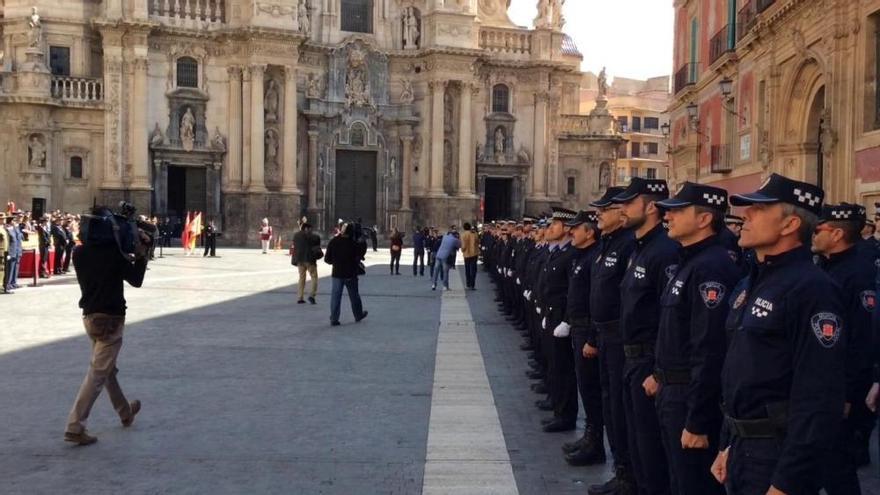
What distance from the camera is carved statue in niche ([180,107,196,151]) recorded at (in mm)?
41781

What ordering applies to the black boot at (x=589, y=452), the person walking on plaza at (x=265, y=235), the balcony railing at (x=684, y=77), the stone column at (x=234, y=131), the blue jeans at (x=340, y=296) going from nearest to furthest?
the black boot at (x=589, y=452), the blue jeans at (x=340, y=296), the balcony railing at (x=684, y=77), the person walking on plaza at (x=265, y=235), the stone column at (x=234, y=131)

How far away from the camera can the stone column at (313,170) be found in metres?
44.2

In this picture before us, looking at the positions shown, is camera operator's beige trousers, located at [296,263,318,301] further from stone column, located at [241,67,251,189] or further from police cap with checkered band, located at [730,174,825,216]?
stone column, located at [241,67,251,189]

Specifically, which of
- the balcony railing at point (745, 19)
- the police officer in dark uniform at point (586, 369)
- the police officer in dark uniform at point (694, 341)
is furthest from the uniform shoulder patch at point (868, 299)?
the balcony railing at point (745, 19)

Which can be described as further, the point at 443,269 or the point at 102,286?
the point at 443,269

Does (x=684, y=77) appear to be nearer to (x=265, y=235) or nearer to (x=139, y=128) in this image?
(x=265, y=235)

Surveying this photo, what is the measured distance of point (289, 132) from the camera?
42.6 m

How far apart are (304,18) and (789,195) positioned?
42034mm

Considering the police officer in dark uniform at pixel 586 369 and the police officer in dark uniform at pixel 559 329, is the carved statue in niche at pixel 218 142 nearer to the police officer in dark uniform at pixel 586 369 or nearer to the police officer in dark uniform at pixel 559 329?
the police officer in dark uniform at pixel 559 329

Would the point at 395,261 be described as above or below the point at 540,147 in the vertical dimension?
below

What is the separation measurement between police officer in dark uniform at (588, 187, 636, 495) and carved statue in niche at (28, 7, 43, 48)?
3824cm

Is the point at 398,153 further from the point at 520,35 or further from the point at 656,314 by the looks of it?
the point at 656,314

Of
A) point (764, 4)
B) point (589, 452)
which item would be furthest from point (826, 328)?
point (764, 4)

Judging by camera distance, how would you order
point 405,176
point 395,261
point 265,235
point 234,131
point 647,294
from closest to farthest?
point 647,294
point 395,261
point 265,235
point 234,131
point 405,176
